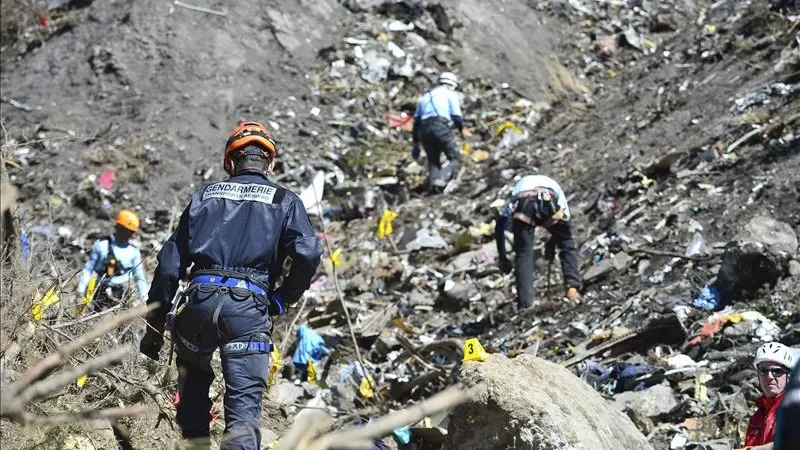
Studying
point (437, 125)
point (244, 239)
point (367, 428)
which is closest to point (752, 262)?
point (244, 239)

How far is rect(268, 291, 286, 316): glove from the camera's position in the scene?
13.3 ft

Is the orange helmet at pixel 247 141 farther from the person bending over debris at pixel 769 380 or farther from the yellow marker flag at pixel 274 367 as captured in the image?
the person bending over debris at pixel 769 380

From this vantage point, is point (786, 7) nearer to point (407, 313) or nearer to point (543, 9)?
point (543, 9)

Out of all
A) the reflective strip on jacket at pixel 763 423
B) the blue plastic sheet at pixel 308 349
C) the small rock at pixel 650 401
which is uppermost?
the reflective strip on jacket at pixel 763 423

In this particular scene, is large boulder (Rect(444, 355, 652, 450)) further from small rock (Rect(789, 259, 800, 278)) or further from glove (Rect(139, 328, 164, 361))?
small rock (Rect(789, 259, 800, 278))

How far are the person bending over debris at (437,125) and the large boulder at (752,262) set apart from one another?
16.1 feet

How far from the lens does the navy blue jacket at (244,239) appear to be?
13.0 ft

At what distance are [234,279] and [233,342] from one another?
0.24 meters

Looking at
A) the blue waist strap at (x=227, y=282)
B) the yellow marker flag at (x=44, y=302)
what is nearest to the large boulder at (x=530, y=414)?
the blue waist strap at (x=227, y=282)

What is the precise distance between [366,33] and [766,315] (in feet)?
32.2

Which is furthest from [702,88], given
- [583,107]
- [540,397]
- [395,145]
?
[540,397]

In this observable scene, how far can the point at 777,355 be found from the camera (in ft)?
14.7

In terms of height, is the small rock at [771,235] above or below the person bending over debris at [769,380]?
below

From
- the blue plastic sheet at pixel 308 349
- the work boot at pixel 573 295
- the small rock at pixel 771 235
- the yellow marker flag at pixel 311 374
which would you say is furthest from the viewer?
the work boot at pixel 573 295
